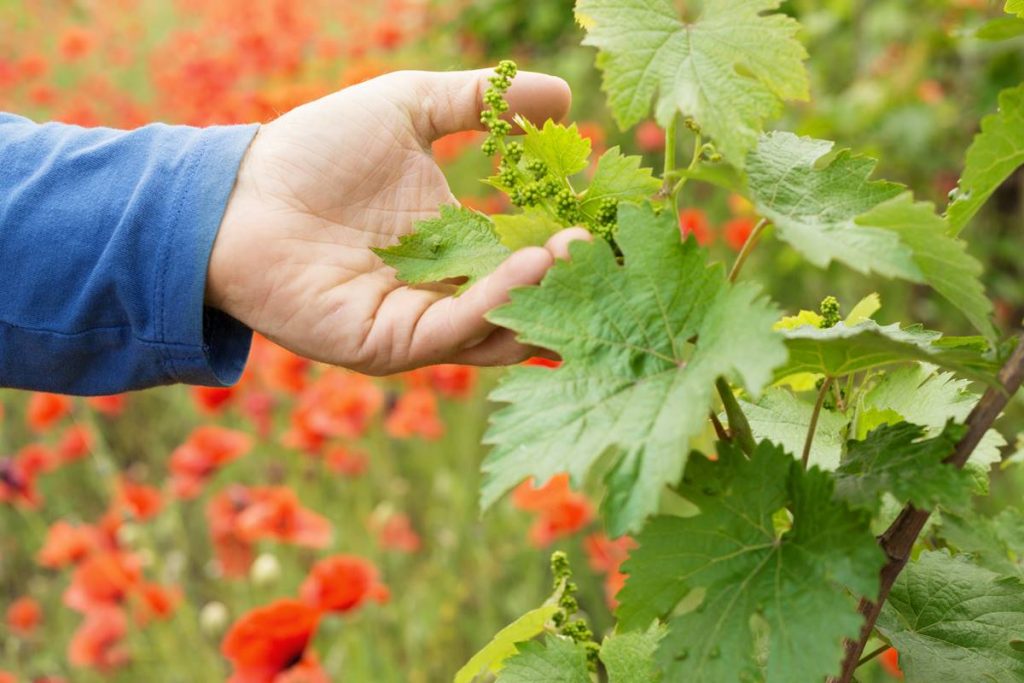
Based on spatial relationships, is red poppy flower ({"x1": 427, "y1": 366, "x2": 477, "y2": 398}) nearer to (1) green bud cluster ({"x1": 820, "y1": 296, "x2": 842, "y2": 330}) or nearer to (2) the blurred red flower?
(2) the blurred red flower

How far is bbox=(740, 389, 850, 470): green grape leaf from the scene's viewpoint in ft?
2.25

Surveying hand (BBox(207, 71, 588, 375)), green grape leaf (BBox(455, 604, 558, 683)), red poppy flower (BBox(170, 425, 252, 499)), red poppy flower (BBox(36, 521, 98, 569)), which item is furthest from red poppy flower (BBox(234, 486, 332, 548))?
green grape leaf (BBox(455, 604, 558, 683))

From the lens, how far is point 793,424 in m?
0.70

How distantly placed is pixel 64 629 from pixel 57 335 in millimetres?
1498

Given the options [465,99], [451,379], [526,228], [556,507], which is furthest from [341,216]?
[451,379]

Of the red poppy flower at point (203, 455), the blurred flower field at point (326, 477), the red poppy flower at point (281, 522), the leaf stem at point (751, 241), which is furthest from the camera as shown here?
the red poppy flower at point (203, 455)

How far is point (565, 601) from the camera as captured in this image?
69 centimetres

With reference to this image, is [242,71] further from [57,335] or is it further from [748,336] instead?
[748,336]

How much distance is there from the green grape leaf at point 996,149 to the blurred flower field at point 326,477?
0.83 m

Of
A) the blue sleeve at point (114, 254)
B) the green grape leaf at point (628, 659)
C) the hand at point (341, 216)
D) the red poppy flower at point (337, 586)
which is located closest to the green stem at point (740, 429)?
the green grape leaf at point (628, 659)

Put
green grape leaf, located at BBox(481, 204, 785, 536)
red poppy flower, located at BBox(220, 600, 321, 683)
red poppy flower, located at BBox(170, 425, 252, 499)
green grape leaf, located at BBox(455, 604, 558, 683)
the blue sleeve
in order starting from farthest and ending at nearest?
red poppy flower, located at BBox(170, 425, 252, 499), red poppy flower, located at BBox(220, 600, 321, 683), the blue sleeve, green grape leaf, located at BBox(455, 604, 558, 683), green grape leaf, located at BBox(481, 204, 785, 536)

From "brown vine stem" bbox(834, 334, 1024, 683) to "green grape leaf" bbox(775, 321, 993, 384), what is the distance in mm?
14

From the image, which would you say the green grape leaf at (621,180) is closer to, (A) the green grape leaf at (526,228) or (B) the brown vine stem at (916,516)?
(A) the green grape leaf at (526,228)

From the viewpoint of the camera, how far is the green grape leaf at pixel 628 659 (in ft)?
2.16
